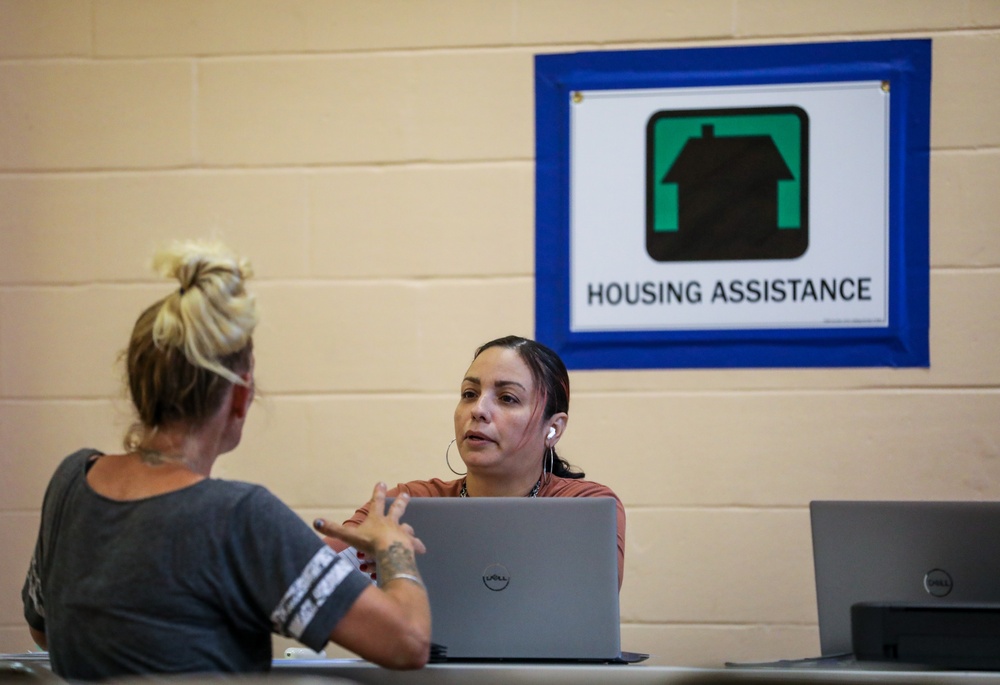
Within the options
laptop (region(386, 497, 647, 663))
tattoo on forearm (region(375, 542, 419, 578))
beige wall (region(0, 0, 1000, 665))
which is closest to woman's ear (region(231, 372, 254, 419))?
tattoo on forearm (region(375, 542, 419, 578))

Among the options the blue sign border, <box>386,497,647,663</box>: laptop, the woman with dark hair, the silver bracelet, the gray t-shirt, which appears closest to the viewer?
the gray t-shirt

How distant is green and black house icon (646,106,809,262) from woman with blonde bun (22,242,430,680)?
5.13 feet

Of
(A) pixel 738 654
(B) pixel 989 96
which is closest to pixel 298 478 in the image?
(A) pixel 738 654

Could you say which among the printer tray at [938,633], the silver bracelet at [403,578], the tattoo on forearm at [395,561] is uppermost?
the tattoo on forearm at [395,561]

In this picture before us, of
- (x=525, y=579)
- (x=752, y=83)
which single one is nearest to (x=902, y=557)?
(x=525, y=579)

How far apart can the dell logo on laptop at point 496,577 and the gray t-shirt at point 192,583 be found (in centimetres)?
34

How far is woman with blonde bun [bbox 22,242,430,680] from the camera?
134cm

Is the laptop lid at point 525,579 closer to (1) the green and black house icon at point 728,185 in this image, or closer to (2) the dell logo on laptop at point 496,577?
(2) the dell logo on laptop at point 496,577

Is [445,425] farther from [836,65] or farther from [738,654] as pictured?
[836,65]

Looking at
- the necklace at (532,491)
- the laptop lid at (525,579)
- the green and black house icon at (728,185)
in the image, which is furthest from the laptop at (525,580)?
the green and black house icon at (728,185)

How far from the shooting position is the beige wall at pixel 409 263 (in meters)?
2.74

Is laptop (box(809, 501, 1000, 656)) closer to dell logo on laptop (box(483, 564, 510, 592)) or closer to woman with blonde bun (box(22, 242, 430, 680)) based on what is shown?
dell logo on laptop (box(483, 564, 510, 592))

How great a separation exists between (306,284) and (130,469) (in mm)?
1509

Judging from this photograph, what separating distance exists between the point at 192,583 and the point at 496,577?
1.70 ft
